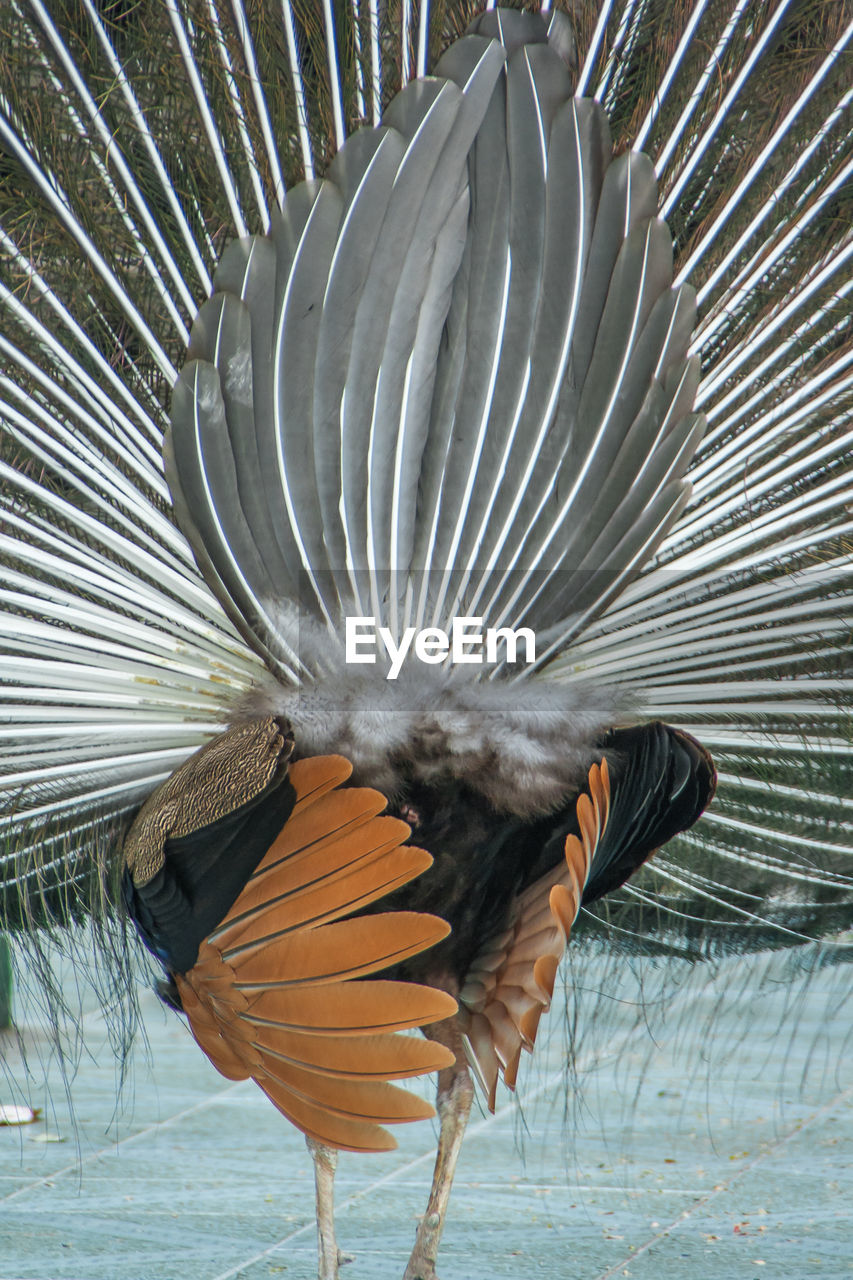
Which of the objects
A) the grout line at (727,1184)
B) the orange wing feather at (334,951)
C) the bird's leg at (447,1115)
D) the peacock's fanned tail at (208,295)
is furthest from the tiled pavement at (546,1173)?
the peacock's fanned tail at (208,295)

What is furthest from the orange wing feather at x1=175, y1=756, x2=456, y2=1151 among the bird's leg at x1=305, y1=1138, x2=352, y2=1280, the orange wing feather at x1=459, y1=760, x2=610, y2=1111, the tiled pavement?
the tiled pavement

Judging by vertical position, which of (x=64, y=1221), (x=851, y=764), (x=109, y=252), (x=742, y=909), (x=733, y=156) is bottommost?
(x=64, y=1221)

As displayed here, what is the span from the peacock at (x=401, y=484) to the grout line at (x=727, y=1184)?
95 centimetres

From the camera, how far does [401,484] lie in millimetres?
1525

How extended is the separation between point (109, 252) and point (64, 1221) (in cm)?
208

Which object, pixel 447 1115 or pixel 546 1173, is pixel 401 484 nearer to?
pixel 447 1115

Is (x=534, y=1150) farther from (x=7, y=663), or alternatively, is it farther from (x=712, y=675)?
(x=7, y=663)

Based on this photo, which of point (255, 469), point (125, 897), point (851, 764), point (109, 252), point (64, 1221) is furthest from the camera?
point (64, 1221)

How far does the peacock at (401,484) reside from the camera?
1.52m

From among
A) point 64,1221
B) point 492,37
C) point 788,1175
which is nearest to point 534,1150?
point 788,1175

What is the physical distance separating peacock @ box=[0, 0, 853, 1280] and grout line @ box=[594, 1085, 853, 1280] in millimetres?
947

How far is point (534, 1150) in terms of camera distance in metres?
3.29

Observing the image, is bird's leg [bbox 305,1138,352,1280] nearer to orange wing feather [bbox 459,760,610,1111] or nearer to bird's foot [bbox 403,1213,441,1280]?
bird's foot [bbox 403,1213,441,1280]

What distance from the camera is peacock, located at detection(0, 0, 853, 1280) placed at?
4.98ft
